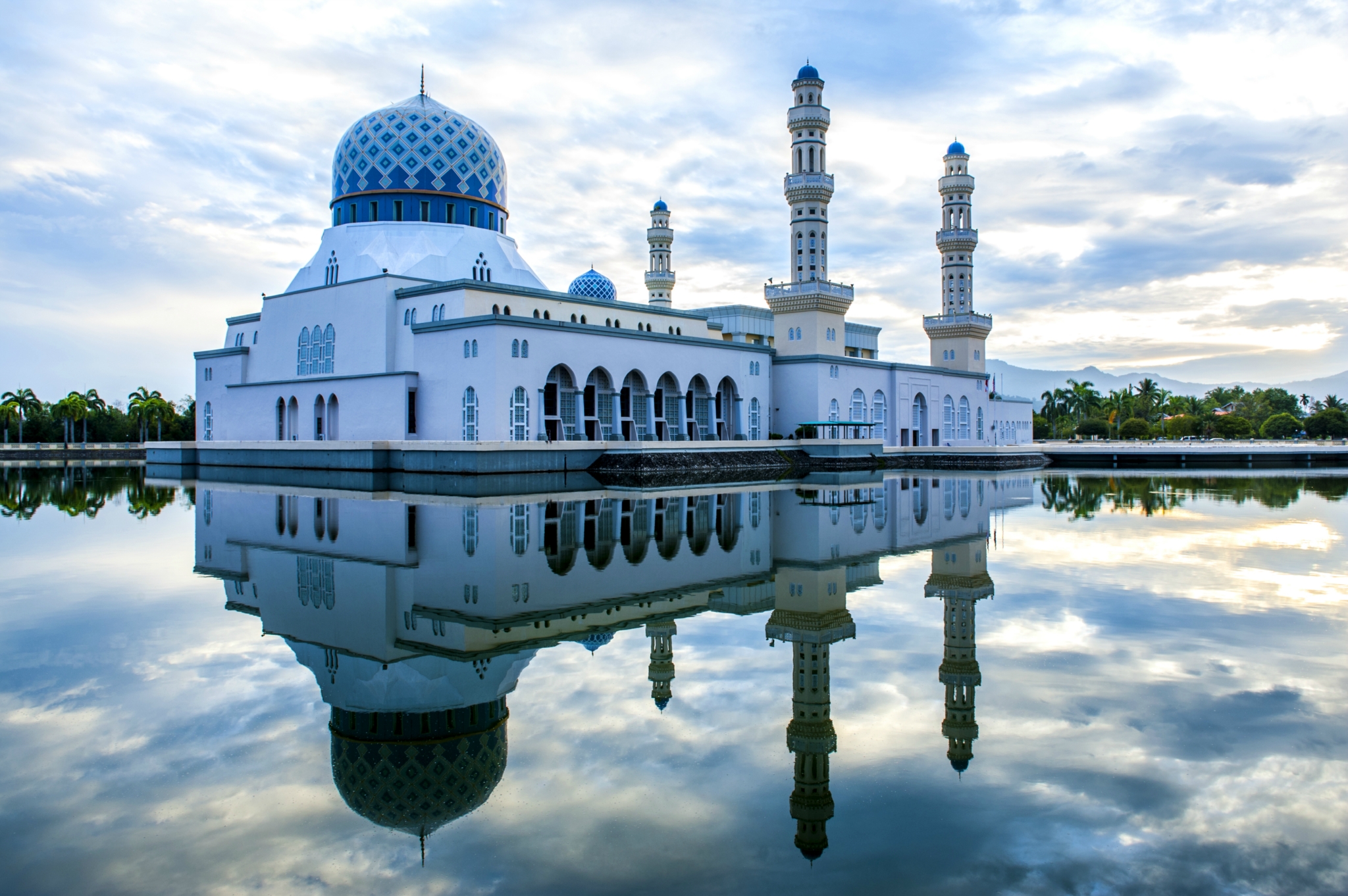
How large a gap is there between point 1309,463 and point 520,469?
32.4 metres

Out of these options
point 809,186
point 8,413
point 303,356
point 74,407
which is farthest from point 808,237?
point 8,413

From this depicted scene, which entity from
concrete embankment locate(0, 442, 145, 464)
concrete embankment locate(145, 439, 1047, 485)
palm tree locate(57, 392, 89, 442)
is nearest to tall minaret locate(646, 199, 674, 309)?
concrete embankment locate(145, 439, 1047, 485)

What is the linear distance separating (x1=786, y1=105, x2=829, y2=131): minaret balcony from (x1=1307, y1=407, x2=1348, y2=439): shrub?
40082 mm

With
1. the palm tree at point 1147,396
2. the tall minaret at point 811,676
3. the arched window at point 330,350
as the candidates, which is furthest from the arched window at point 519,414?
the palm tree at point 1147,396

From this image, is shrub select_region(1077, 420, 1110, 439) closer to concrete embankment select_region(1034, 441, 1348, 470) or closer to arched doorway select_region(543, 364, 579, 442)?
concrete embankment select_region(1034, 441, 1348, 470)

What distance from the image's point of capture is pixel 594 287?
→ 33625 mm

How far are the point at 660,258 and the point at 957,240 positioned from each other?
1356 centimetres

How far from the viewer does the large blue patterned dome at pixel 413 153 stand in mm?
32344

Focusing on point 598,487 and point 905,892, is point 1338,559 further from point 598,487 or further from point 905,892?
point 598,487

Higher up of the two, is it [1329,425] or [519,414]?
[1329,425]

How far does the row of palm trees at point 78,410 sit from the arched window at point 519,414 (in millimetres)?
35308

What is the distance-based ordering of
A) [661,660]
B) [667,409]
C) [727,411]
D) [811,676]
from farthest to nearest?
[727,411] → [667,409] → [661,660] → [811,676]

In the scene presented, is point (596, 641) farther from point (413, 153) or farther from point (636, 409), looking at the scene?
point (413, 153)

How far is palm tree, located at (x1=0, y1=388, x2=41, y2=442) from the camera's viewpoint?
5441 cm
